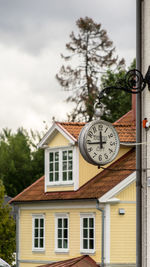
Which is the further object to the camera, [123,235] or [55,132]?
[55,132]

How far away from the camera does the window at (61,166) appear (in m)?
33.7

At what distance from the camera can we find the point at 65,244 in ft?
111

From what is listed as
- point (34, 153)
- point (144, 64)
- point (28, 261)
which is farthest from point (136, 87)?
point (34, 153)

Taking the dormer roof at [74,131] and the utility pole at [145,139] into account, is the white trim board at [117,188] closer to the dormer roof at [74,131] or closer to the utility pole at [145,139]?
the dormer roof at [74,131]

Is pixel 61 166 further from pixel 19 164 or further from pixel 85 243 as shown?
pixel 19 164

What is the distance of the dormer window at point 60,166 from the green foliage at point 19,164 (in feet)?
92.7

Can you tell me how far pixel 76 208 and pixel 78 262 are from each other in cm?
289

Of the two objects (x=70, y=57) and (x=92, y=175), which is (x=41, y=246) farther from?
(x=70, y=57)

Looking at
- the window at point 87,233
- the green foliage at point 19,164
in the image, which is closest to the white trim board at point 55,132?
the window at point 87,233

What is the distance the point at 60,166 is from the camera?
34094mm

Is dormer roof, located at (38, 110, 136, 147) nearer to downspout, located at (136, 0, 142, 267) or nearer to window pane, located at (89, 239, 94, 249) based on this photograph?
window pane, located at (89, 239, 94, 249)

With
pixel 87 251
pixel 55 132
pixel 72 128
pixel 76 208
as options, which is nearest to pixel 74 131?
pixel 72 128

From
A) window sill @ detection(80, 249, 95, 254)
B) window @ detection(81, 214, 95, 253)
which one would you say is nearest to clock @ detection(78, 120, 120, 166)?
window sill @ detection(80, 249, 95, 254)

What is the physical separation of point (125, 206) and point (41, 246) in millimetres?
5002
